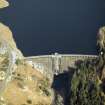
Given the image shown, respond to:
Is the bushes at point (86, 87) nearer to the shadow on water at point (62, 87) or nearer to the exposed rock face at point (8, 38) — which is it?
the shadow on water at point (62, 87)

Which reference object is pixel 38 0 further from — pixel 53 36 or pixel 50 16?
pixel 53 36

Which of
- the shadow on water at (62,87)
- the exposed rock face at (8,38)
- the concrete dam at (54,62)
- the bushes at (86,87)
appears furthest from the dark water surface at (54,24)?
the bushes at (86,87)

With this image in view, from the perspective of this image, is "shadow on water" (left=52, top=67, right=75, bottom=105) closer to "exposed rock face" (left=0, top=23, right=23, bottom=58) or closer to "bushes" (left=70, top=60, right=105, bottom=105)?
"bushes" (left=70, top=60, right=105, bottom=105)

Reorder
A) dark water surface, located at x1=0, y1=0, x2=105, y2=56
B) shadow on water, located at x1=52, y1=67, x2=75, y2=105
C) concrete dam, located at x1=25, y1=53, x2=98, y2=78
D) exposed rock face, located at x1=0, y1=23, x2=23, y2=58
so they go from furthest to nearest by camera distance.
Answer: dark water surface, located at x1=0, y1=0, x2=105, y2=56 → exposed rock face, located at x1=0, y1=23, x2=23, y2=58 → concrete dam, located at x1=25, y1=53, x2=98, y2=78 → shadow on water, located at x1=52, y1=67, x2=75, y2=105

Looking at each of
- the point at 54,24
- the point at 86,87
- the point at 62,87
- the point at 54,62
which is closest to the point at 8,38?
the point at 54,24

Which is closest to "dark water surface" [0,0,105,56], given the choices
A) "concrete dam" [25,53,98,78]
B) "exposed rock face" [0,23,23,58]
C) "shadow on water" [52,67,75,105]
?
"exposed rock face" [0,23,23,58]

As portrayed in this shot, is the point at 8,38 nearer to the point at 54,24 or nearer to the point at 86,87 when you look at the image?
the point at 54,24
